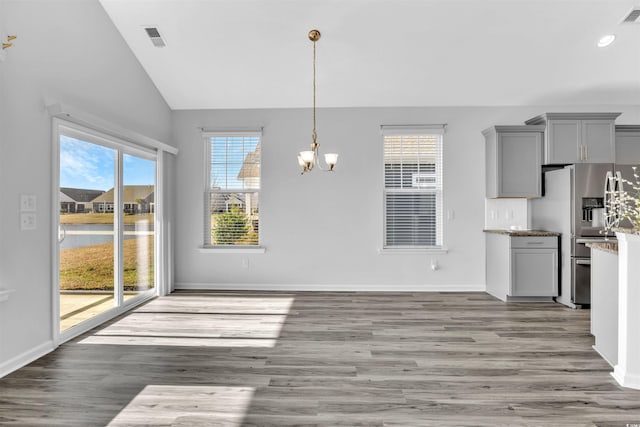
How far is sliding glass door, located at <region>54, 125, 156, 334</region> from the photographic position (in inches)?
140

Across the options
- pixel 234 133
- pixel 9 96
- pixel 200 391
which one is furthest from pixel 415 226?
pixel 9 96

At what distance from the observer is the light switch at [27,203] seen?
293 centimetres

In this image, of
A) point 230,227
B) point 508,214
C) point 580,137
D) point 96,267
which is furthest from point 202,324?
point 580,137

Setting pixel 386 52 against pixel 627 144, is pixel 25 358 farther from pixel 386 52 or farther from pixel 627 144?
pixel 627 144

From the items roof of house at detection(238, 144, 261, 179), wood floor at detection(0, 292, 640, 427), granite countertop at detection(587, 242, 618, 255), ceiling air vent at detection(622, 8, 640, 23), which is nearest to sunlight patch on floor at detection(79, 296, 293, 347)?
wood floor at detection(0, 292, 640, 427)

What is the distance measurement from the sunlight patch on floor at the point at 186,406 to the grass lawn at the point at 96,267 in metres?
1.63

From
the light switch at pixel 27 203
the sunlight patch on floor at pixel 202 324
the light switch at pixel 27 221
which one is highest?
the light switch at pixel 27 203

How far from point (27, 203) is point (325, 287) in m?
3.70

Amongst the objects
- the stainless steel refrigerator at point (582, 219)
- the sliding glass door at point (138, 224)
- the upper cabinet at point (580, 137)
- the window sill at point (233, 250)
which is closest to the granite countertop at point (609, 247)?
the stainless steel refrigerator at point (582, 219)

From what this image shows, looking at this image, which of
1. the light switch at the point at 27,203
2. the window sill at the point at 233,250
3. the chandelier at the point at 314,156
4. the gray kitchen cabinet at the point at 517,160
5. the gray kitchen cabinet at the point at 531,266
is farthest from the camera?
the window sill at the point at 233,250

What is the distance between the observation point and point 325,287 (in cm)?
564

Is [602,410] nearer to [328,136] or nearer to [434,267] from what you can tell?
[434,267]

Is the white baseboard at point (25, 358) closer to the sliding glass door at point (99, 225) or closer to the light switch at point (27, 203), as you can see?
the sliding glass door at point (99, 225)

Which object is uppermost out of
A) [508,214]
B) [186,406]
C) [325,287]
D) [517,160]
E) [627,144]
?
[627,144]
